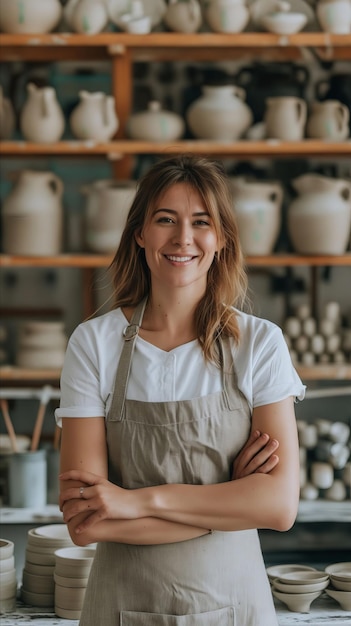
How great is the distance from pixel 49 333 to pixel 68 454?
181cm

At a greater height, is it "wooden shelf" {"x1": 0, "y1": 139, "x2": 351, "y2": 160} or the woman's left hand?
"wooden shelf" {"x1": 0, "y1": 139, "x2": 351, "y2": 160}

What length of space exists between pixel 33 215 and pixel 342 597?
171 centimetres

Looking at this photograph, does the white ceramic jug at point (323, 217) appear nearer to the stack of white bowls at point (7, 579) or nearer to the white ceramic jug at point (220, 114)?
the white ceramic jug at point (220, 114)

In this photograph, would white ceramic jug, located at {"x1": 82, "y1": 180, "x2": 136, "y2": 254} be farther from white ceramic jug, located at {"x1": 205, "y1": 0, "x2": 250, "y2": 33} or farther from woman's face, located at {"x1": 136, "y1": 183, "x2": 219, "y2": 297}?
woman's face, located at {"x1": 136, "y1": 183, "x2": 219, "y2": 297}

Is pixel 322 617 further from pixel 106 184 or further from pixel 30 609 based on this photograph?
pixel 106 184

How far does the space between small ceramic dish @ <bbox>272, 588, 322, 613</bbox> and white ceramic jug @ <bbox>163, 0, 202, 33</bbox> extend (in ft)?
6.47

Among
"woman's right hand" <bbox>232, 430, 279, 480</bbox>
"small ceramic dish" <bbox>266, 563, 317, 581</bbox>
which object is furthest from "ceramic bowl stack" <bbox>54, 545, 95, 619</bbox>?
"woman's right hand" <bbox>232, 430, 279, 480</bbox>

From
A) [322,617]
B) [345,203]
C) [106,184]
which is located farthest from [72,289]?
[322,617]

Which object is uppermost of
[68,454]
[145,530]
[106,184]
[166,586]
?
[106,184]

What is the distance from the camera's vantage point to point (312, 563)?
3.57 m

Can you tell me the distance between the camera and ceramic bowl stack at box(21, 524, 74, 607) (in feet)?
7.82

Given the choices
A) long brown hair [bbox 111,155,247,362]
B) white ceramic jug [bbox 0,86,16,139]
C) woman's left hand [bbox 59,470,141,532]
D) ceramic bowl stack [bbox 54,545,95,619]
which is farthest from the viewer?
white ceramic jug [bbox 0,86,16,139]

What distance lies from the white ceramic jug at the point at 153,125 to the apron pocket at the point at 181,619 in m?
2.08

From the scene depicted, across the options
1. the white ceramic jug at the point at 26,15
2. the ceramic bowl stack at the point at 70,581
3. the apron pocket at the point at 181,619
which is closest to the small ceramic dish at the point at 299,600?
the ceramic bowl stack at the point at 70,581
